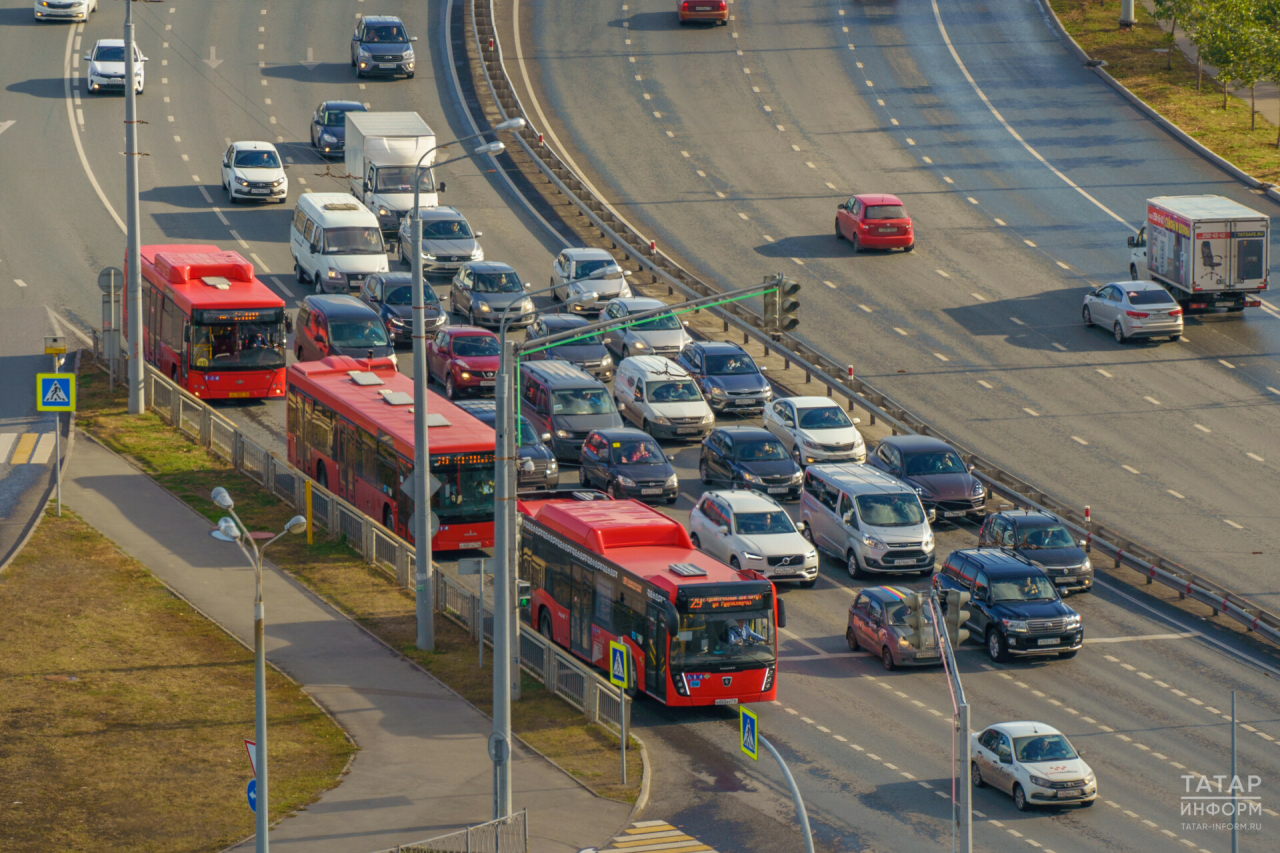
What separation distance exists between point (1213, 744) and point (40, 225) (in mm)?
45418

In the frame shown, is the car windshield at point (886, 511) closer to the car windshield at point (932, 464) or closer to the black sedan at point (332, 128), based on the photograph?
the car windshield at point (932, 464)

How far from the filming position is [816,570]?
4169 cm

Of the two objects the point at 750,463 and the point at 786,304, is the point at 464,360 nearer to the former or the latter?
the point at 750,463

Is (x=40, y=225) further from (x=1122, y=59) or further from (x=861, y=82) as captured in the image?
(x=1122, y=59)

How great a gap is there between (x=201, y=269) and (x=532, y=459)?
13.4 m

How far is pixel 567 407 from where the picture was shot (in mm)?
49438

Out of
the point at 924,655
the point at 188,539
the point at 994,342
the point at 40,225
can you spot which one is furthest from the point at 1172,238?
the point at 40,225

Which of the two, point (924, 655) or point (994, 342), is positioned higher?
point (994, 342)

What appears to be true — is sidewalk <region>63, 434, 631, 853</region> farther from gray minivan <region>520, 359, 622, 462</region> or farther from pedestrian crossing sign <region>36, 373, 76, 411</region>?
gray minivan <region>520, 359, 622, 462</region>

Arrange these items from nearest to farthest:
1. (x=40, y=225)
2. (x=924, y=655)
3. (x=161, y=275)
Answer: (x=924, y=655) < (x=161, y=275) < (x=40, y=225)

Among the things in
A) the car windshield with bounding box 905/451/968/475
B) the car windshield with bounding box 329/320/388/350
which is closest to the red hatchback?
the car windshield with bounding box 905/451/968/475

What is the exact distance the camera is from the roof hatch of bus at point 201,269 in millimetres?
52438

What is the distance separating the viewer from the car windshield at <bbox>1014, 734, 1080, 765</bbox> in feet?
103

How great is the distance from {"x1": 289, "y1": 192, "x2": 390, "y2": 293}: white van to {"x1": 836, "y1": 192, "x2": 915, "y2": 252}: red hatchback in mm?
16471
